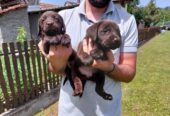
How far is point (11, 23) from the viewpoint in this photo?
17531 millimetres

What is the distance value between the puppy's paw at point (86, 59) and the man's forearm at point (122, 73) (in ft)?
0.63

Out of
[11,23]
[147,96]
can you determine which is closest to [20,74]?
[147,96]

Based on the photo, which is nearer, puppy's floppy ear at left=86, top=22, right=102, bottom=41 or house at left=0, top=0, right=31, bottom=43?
puppy's floppy ear at left=86, top=22, right=102, bottom=41

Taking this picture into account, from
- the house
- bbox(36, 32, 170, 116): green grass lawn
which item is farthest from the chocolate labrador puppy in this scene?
the house

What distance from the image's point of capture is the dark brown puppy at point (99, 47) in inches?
89.4

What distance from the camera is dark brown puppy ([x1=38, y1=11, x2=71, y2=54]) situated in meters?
2.30

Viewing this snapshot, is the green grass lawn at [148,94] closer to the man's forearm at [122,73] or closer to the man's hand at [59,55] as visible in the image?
the man's forearm at [122,73]

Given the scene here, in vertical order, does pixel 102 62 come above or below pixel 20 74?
above

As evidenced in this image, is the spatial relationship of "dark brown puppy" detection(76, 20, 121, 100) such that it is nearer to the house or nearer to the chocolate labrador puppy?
the chocolate labrador puppy

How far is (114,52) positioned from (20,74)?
4.48 meters

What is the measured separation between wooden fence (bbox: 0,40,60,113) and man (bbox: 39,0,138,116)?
3677 millimetres

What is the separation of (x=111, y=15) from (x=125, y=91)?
6.14 m

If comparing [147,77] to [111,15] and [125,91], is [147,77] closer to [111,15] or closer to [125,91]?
[125,91]

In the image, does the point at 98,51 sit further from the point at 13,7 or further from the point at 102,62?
the point at 13,7
